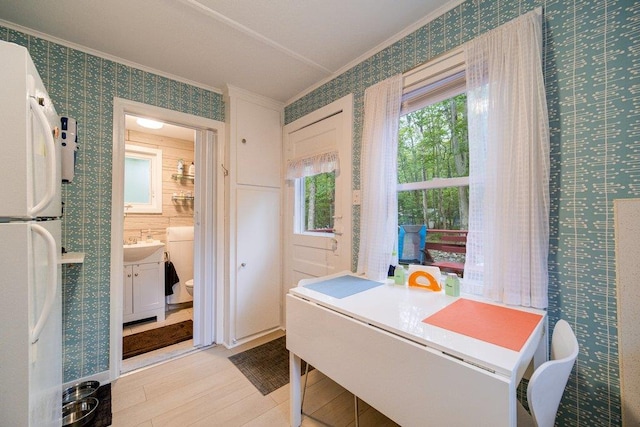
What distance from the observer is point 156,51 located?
1914 mm

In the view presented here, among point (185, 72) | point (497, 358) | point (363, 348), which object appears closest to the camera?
point (497, 358)

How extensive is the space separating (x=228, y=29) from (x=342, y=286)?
6.23 feet

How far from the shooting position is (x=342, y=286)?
1596 mm

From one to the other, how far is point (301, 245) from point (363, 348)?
156 centimetres

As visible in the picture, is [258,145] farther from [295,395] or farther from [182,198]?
[295,395]

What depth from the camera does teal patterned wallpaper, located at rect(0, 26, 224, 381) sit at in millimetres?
1792

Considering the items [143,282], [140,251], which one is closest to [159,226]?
[140,251]

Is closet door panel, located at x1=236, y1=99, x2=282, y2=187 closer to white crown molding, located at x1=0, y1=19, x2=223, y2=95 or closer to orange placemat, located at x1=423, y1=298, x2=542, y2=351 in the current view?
white crown molding, located at x1=0, y1=19, x2=223, y2=95

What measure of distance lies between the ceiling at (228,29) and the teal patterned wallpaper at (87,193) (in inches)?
5.6

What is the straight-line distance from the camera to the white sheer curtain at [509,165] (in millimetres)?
1141

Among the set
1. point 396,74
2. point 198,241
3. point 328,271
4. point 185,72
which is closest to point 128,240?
point 198,241

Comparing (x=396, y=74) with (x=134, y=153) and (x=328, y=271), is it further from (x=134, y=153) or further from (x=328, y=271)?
(x=134, y=153)

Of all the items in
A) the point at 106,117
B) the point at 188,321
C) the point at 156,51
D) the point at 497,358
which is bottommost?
the point at 188,321

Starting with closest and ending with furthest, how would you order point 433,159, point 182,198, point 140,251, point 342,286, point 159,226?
point 342,286, point 433,159, point 140,251, point 159,226, point 182,198
